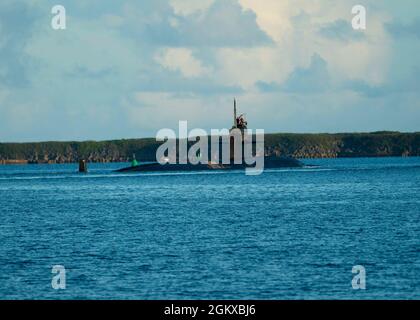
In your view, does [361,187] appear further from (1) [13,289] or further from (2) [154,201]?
(1) [13,289]

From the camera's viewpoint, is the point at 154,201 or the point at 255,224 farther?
the point at 154,201

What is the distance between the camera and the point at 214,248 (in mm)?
49750

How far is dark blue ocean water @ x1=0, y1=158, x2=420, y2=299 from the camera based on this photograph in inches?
1463

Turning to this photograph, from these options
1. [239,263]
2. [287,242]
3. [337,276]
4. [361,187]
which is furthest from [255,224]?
[361,187]

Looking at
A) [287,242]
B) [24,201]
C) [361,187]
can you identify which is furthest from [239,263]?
[361,187]

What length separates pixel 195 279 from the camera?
39.2 meters

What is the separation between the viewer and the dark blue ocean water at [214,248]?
122 feet

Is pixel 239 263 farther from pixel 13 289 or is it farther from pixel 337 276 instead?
pixel 13 289
